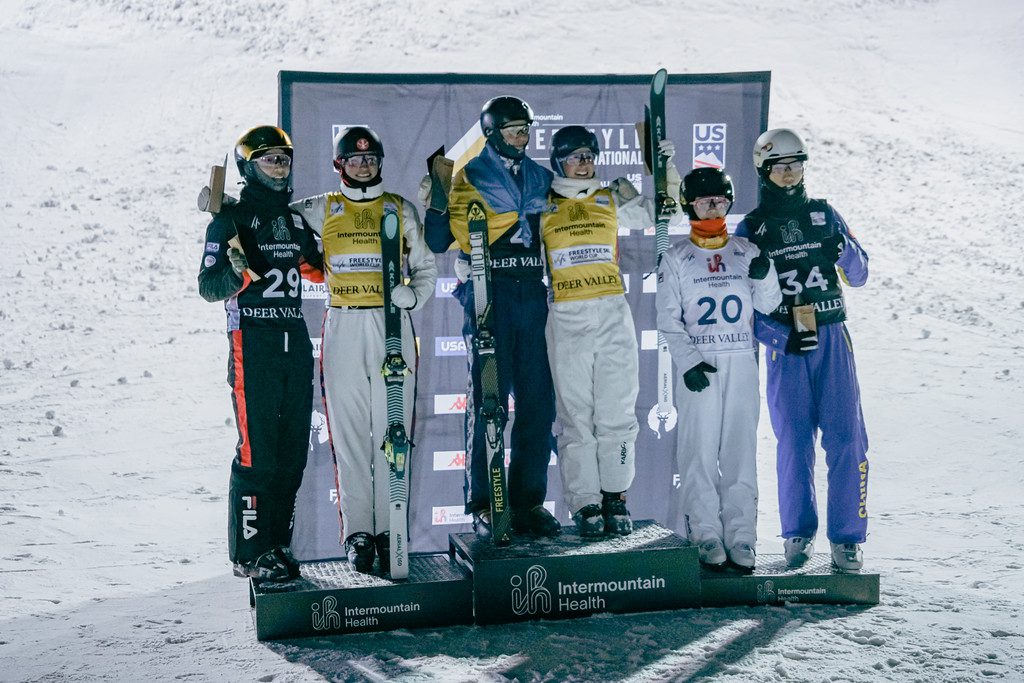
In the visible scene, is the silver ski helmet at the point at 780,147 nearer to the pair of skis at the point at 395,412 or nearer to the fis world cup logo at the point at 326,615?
the pair of skis at the point at 395,412

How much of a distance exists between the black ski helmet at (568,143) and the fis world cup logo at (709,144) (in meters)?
1.10

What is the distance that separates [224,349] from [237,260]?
10226mm

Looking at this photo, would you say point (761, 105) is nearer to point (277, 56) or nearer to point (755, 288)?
point (755, 288)

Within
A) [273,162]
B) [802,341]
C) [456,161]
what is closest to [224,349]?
[456,161]

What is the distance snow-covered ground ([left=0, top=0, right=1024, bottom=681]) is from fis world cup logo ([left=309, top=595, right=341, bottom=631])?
107mm

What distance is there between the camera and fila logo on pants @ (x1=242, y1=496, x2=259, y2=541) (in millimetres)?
4477

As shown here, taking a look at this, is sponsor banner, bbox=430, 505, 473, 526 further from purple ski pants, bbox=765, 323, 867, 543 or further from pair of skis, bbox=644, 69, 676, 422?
purple ski pants, bbox=765, 323, 867, 543

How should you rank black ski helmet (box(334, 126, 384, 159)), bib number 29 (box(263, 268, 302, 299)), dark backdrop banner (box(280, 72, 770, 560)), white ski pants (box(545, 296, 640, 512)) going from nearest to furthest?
bib number 29 (box(263, 268, 302, 299)), black ski helmet (box(334, 126, 384, 159)), white ski pants (box(545, 296, 640, 512)), dark backdrop banner (box(280, 72, 770, 560))

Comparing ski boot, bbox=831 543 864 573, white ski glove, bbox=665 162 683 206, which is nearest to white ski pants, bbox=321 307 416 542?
white ski glove, bbox=665 162 683 206

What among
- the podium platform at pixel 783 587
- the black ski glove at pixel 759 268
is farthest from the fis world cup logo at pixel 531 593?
the black ski glove at pixel 759 268

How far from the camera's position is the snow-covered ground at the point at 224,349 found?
4.21m

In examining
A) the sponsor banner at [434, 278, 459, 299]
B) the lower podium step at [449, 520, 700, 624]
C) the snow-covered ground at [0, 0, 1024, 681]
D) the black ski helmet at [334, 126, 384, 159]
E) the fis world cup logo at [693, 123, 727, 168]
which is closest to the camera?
the snow-covered ground at [0, 0, 1024, 681]

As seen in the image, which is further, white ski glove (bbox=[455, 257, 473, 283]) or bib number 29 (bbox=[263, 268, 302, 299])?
white ski glove (bbox=[455, 257, 473, 283])

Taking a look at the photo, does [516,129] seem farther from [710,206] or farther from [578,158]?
[710,206]
